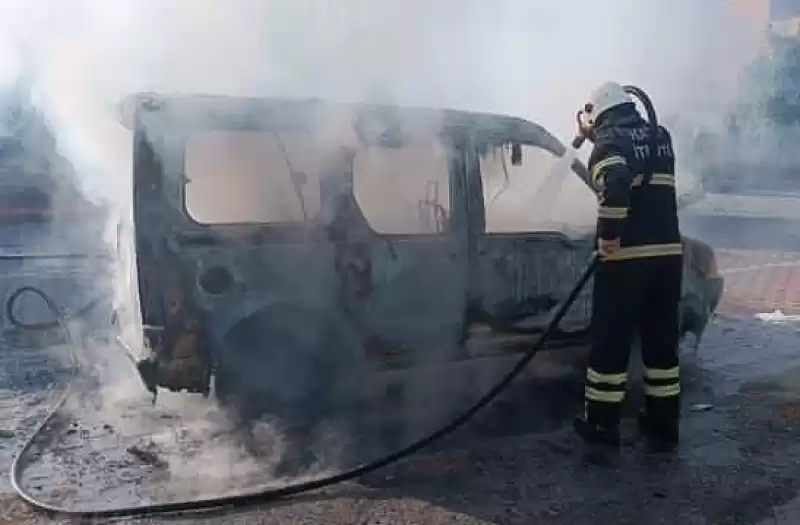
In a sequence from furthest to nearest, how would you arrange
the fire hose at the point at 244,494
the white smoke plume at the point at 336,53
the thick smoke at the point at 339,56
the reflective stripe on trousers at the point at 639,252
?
the white smoke plume at the point at 336,53, the thick smoke at the point at 339,56, the reflective stripe on trousers at the point at 639,252, the fire hose at the point at 244,494

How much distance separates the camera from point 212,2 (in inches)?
299

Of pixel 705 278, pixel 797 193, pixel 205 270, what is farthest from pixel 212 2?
pixel 797 193

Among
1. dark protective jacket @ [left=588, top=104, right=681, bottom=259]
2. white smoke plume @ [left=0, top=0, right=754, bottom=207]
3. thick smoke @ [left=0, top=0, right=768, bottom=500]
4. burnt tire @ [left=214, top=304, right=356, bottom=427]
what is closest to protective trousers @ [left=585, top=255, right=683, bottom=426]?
dark protective jacket @ [left=588, top=104, right=681, bottom=259]

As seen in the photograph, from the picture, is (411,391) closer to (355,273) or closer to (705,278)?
(355,273)

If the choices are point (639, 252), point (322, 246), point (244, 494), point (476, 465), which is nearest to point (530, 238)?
point (639, 252)

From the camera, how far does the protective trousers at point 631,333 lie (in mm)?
5027

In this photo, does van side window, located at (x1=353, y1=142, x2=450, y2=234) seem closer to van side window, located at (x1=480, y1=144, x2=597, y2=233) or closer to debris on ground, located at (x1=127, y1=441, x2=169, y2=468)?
van side window, located at (x1=480, y1=144, x2=597, y2=233)

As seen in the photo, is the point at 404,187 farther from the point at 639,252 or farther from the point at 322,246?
the point at 639,252

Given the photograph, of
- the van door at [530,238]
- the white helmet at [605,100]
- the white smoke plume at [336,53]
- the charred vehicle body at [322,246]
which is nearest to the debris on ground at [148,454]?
the charred vehicle body at [322,246]

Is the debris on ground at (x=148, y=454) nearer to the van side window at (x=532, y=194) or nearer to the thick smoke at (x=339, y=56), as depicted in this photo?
the thick smoke at (x=339, y=56)

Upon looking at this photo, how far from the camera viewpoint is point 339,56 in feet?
25.8

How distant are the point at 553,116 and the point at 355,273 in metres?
3.95

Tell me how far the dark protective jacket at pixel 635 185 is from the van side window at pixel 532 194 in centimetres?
84

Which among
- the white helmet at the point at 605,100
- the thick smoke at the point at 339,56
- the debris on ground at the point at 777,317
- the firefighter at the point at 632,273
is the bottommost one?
the debris on ground at the point at 777,317
